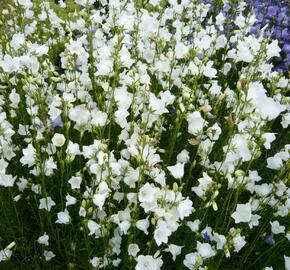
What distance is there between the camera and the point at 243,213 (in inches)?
110

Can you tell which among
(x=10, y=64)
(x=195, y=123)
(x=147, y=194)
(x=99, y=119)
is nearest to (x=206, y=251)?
(x=147, y=194)

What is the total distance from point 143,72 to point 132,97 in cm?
53

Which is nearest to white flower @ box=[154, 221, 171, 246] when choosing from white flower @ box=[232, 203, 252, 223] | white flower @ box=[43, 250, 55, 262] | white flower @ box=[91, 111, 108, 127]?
white flower @ box=[232, 203, 252, 223]

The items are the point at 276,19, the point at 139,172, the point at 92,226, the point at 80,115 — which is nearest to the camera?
the point at 139,172

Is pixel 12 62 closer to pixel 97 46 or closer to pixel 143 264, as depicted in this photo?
pixel 97 46

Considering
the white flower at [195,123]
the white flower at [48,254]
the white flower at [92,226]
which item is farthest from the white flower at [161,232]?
the white flower at [48,254]

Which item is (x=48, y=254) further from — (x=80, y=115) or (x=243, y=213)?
(x=243, y=213)

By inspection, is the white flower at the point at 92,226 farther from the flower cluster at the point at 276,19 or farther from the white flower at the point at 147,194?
the flower cluster at the point at 276,19

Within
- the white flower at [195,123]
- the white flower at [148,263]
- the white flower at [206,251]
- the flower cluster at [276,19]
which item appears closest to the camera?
the white flower at [148,263]

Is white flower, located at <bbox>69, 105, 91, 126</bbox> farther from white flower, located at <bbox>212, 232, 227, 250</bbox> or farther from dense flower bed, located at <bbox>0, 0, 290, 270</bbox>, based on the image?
white flower, located at <bbox>212, 232, 227, 250</bbox>

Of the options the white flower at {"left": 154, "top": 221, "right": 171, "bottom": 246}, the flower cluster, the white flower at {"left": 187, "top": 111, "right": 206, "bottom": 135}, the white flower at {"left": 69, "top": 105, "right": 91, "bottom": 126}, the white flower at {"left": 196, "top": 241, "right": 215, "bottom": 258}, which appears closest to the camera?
the white flower at {"left": 154, "top": 221, "right": 171, "bottom": 246}

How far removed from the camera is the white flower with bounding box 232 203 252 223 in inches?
109

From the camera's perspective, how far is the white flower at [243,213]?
277 cm

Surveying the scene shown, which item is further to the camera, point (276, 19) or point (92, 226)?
point (276, 19)
